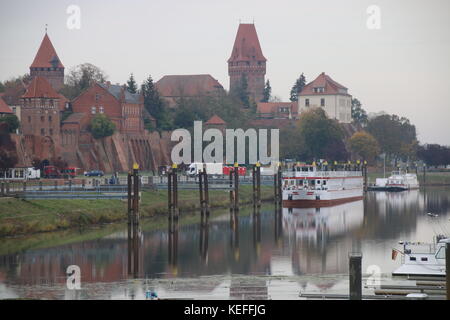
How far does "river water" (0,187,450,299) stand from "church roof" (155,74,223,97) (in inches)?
3990

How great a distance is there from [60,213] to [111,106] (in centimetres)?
6053

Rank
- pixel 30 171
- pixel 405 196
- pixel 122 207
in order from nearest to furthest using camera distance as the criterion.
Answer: pixel 122 207 < pixel 30 171 < pixel 405 196

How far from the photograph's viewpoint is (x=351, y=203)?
8988 cm

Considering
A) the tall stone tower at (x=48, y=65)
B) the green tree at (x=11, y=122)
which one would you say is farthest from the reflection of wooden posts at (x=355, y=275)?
the tall stone tower at (x=48, y=65)

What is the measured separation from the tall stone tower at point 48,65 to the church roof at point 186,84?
34842mm

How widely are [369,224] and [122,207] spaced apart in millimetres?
15455

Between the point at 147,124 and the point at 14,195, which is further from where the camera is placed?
the point at 147,124

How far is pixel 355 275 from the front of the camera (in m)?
29.4

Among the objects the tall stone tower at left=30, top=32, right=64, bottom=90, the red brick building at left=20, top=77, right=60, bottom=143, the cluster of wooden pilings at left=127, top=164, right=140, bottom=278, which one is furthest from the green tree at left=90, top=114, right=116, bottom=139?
the cluster of wooden pilings at left=127, top=164, right=140, bottom=278

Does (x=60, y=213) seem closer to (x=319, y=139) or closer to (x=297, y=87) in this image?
(x=319, y=139)

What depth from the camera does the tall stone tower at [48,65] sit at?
136 metres

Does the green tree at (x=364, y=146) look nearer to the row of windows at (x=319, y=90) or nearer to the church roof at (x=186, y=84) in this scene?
the row of windows at (x=319, y=90)

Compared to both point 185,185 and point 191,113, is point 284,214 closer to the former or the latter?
point 185,185
